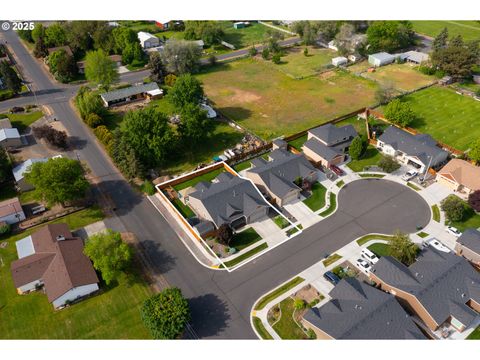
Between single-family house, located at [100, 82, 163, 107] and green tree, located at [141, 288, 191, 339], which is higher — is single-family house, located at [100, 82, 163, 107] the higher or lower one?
the higher one

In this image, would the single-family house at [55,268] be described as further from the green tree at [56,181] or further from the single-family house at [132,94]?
the single-family house at [132,94]

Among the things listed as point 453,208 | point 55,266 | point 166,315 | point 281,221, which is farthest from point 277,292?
point 453,208

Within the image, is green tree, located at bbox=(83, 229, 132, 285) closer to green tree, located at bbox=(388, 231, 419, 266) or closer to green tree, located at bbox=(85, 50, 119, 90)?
green tree, located at bbox=(388, 231, 419, 266)


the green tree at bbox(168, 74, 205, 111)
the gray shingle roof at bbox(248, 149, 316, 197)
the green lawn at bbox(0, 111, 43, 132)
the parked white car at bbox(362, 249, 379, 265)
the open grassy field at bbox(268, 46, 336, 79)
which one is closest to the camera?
the parked white car at bbox(362, 249, 379, 265)

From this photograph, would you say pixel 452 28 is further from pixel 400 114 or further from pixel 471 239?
pixel 471 239

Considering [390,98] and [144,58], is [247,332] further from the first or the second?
[144,58]

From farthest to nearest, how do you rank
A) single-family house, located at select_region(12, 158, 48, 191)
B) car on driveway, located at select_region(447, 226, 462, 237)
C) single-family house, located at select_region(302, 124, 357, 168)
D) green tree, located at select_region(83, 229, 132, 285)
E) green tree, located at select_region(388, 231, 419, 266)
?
single-family house, located at select_region(302, 124, 357, 168) → single-family house, located at select_region(12, 158, 48, 191) → car on driveway, located at select_region(447, 226, 462, 237) → green tree, located at select_region(388, 231, 419, 266) → green tree, located at select_region(83, 229, 132, 285)

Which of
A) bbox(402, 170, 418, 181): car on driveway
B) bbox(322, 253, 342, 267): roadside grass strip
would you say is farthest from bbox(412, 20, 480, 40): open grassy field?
bbox(322, 253, 342, 267): roadside grass strip

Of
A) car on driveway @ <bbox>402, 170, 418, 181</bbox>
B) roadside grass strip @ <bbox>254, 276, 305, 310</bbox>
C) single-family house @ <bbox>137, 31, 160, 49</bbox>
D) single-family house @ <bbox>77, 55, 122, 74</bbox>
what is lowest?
roadside grass strip @ <bbox>254, 276, 305, 310</bbox>
